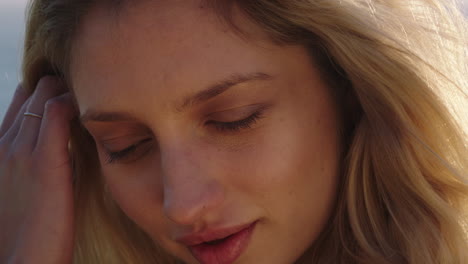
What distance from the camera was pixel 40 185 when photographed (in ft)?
8.29

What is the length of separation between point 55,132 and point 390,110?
1362 millimetres

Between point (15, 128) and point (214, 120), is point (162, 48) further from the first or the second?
point (15, 128)

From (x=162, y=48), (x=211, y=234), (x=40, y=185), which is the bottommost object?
(x=40, y=185)

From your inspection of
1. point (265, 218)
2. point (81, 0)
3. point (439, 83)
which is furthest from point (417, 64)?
point (81, 0)

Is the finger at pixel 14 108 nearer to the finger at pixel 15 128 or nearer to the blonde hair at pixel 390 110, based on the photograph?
the finger at pixel 15 128

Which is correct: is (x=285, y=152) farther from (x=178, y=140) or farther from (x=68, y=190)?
(x=68, y=190)

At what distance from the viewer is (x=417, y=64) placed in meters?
2.01

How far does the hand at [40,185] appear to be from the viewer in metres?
2.47

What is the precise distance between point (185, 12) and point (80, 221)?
144cm

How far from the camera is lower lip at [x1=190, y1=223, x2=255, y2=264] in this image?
1.96 m

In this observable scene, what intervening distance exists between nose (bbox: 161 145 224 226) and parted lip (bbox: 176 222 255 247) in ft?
0.16

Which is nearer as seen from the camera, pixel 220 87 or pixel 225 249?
pixel 220 87

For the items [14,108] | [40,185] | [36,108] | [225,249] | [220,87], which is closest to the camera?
[220,87]

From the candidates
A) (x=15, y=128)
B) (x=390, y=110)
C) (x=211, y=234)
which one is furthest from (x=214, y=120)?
(x=15, y=128)
